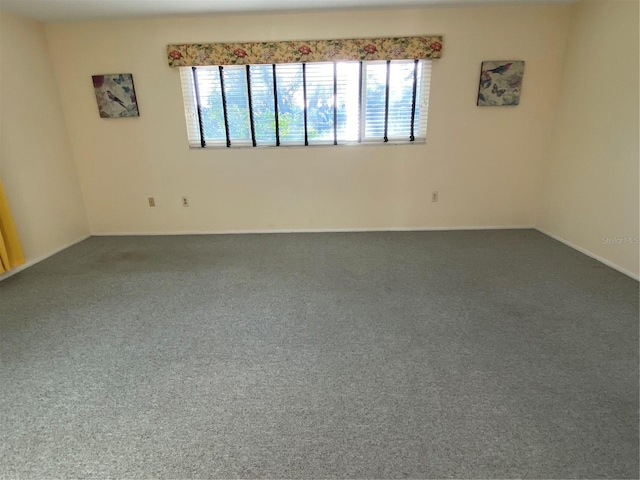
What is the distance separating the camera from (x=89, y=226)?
4.11 m

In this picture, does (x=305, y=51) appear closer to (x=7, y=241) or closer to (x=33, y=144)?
(x=33, y=144)

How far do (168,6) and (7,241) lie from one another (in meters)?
2.47

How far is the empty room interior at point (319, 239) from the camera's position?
1396mm

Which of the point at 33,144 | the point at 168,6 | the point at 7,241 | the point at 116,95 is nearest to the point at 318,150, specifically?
Answer: the point at 168,6

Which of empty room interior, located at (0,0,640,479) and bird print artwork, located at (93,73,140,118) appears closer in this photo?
empty room interior, located at (0,0,640,479)

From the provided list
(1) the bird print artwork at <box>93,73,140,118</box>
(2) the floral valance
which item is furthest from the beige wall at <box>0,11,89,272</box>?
(2) the floral valance

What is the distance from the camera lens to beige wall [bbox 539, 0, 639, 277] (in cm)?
273

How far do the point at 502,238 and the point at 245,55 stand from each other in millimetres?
3270

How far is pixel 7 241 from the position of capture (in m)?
2.90

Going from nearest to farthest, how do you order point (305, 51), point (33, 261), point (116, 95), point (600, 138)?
point (600, 138) < point (33, 261) < point (305, 51) < point (116, 95)

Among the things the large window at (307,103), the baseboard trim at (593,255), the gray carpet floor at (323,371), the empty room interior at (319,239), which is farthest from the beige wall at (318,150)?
the gray carpet floor at (323,371)

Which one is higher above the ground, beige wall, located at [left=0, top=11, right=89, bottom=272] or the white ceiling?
the white ceiling

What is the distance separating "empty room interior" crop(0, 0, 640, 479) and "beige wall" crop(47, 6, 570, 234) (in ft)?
0.08

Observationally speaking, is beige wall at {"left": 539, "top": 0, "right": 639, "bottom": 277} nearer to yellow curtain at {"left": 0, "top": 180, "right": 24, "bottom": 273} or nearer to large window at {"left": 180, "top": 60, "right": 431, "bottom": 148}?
large window at {"left": 180, "top": 60, "right": 431, "bottom": 148}
